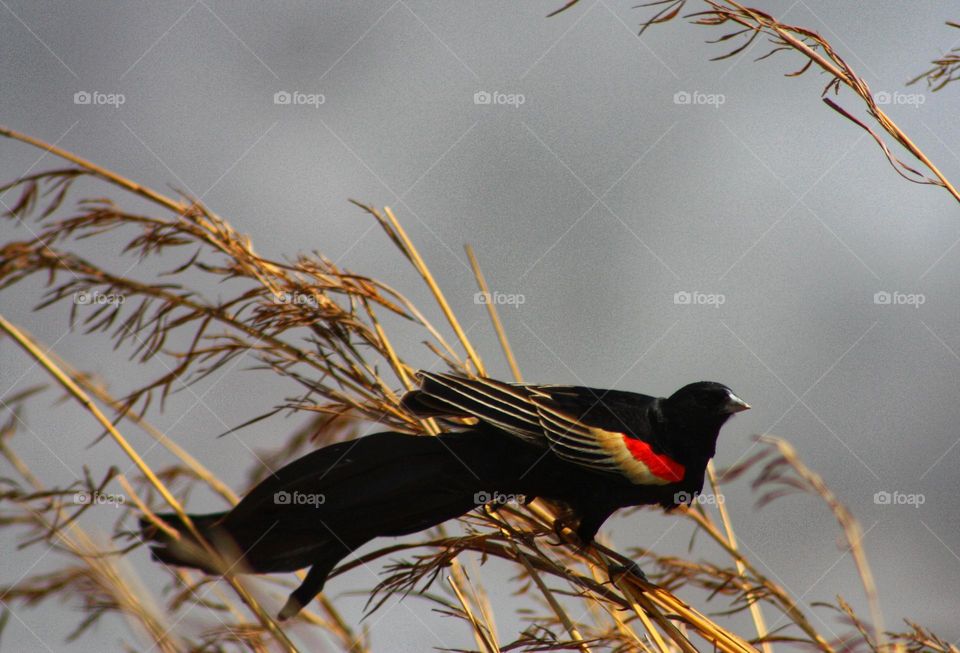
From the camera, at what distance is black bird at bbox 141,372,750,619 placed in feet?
5.00

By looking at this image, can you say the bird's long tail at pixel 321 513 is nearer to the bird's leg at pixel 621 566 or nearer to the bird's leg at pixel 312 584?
the bird's leg at pixel 312 584

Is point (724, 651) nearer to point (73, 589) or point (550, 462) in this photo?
point (550, 462)

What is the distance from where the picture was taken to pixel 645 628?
134 centimetres

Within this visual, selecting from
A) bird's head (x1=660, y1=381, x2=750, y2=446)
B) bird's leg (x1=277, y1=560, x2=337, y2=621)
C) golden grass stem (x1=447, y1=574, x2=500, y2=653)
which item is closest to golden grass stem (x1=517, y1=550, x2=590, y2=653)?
golden grass stem (x1=447, y1=574, x2=500, y2=653)

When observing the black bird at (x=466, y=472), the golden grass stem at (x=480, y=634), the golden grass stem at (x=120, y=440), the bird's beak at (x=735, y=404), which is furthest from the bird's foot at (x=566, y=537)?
the golden grass stem at (x=120, y=440)

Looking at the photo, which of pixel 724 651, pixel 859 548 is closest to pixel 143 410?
pixel 724 651

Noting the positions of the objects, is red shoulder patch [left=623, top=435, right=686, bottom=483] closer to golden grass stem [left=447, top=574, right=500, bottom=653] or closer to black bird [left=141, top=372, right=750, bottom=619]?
black bird [left=141, top=372, right=750, bottom=619]

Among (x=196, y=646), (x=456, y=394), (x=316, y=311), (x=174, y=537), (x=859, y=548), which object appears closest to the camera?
(x=196, y=646)

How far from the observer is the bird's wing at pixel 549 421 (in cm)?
161

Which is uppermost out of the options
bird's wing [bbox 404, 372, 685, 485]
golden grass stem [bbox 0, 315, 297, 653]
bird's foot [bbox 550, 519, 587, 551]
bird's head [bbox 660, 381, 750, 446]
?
bird's head [bbox 660, 381, 750, 446]

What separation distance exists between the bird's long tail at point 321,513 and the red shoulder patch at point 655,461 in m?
0.38

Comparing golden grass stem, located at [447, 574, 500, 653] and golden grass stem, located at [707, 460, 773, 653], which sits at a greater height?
golden grass stem, located at [707, 460, 773, 653]

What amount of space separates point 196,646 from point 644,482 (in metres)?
0.92

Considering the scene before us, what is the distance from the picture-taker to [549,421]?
166 centimetres
